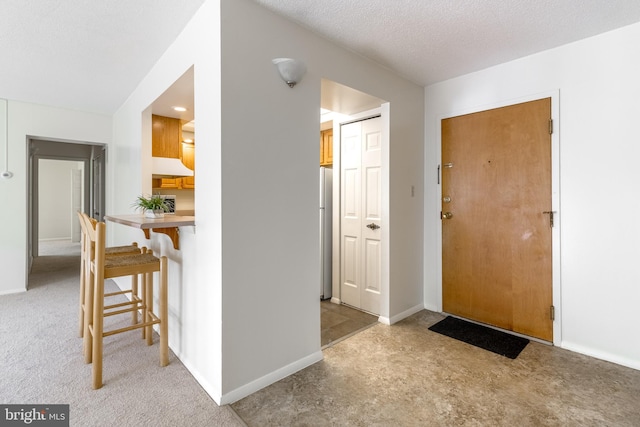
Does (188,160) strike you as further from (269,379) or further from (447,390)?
(447,390)

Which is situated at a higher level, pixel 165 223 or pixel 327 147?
pixel 327 147

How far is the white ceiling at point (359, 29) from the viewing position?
6.33ft

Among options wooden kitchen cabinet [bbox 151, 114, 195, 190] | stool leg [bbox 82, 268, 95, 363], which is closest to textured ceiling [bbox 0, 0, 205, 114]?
wooden kitchen cabinet [bbox 151, 114, 195, 190]

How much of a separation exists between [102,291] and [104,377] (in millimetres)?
590

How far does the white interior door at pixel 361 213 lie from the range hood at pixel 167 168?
5.42ft

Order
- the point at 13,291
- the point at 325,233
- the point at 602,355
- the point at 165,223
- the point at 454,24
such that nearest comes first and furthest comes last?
the point at 165,223 < the point at 454,24 < the point at 602,355 < the point at 325,233 < the point at 13,291

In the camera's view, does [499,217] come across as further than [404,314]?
No

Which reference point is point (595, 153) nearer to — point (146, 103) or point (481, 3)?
point (481, 3)

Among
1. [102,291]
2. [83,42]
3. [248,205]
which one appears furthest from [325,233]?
[83,42]

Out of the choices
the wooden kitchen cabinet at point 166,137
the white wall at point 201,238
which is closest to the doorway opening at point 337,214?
the white wall at point 201,238

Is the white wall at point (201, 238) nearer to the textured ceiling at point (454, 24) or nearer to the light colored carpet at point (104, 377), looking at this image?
the light colored carpet at point (104, 377)

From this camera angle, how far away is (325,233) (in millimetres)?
3689

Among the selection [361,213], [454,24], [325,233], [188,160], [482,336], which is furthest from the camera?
[188,160]

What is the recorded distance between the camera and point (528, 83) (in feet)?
8.54
